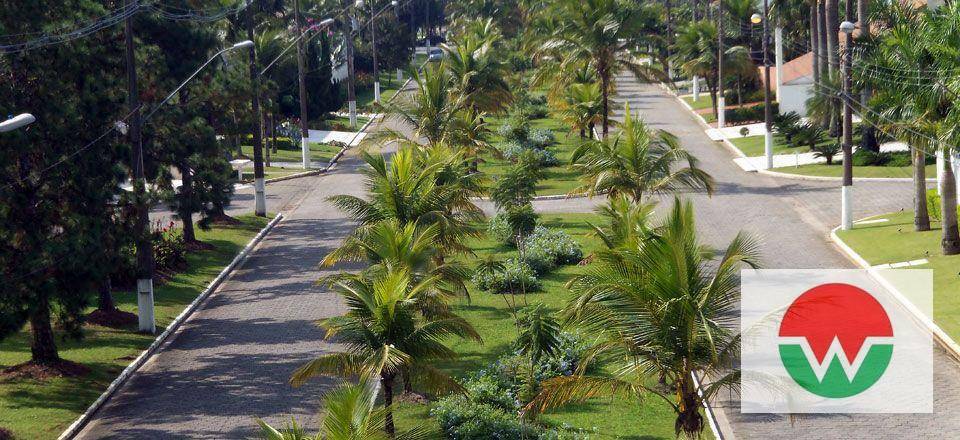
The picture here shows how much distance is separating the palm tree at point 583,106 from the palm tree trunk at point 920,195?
1703cm

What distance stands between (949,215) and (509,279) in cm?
1016

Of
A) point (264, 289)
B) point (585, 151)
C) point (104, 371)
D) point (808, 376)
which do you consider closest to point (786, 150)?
point (585, 151)

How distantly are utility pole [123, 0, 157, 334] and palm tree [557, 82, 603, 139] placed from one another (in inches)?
907

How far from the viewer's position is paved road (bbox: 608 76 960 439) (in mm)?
17688

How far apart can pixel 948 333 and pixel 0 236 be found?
17.0 metres

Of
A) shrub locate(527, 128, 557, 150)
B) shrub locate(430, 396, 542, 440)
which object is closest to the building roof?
shrub locate(527, 128, 557, 150)

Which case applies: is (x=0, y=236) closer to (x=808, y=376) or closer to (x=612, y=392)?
(x=612, y=392)

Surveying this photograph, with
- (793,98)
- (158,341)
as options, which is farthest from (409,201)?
→ (793,98)

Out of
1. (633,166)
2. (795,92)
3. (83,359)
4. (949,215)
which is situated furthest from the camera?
(795,92)

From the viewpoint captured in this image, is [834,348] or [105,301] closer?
[834,348]

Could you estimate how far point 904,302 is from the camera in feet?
79.6

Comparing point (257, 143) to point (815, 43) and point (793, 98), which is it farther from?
point (793, 98)

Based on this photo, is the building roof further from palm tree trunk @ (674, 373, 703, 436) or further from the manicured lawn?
palm tree trunk @ (674, 373, 703, 436)

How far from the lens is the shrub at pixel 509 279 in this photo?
89.6 feet
